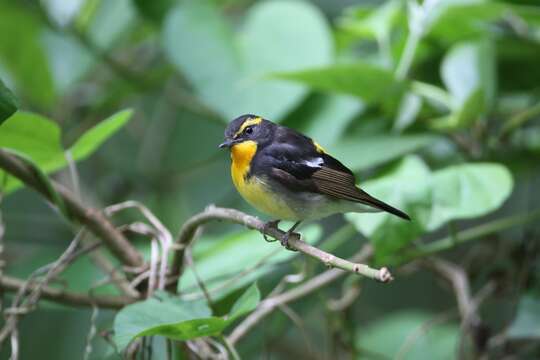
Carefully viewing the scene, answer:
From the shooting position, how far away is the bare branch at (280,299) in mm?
1873

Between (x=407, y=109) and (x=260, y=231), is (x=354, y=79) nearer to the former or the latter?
(x=407, y=109)

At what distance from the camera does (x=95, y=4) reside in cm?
316

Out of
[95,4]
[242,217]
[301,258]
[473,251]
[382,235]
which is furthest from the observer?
[95,4]

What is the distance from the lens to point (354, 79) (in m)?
2.27

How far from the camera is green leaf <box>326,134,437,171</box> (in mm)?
2295

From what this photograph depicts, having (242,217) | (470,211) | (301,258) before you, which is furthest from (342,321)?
(242,217)

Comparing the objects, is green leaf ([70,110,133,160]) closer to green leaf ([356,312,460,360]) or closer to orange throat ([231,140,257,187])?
orange throat ([231,140,257,187])

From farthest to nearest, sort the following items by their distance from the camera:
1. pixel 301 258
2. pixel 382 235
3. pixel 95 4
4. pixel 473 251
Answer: pixel 95 4 → pixel 473 251 → pixel 301 258 → pixel 382 235

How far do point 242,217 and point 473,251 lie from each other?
4.58 feet

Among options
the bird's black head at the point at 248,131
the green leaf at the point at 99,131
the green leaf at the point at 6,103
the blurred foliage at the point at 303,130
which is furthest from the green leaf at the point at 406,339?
the green leaf at the point at 6,103

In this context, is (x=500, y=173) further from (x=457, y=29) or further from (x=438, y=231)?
(x=438, y=231)

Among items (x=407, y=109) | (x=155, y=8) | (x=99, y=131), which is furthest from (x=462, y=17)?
(x=99, y=131)

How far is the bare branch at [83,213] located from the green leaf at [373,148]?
2.75ft

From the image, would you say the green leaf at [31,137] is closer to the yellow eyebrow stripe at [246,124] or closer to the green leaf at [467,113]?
the yellow eyebrow stripe at [246,124]
